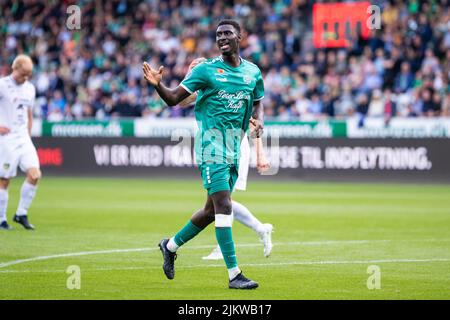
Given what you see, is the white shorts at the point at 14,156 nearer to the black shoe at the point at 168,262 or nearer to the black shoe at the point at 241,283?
the black shoe at the point at 168,262

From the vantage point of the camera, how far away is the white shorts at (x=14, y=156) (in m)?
14.9

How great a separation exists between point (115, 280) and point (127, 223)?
20.7 ft

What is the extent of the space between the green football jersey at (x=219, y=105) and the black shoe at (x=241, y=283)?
1147 mm

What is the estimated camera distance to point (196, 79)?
30.5 feet

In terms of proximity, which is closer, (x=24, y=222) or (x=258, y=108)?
(x=258, y=108)

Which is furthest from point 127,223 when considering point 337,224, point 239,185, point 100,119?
point 100,119

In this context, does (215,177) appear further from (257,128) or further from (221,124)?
(257,128)

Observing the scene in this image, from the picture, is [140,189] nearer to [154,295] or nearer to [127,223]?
[127,223]

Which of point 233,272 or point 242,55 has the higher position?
point 242,55

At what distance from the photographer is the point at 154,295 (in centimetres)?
866

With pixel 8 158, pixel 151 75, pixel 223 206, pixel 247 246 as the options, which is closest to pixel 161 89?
pixel 151 75

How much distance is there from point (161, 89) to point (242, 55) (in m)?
21.9

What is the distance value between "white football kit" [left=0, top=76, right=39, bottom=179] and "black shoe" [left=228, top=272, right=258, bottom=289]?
668cm

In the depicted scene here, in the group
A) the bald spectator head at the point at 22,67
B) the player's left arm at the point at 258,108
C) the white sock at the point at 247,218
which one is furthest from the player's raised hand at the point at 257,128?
the bald spectator head at the point at 22,67
